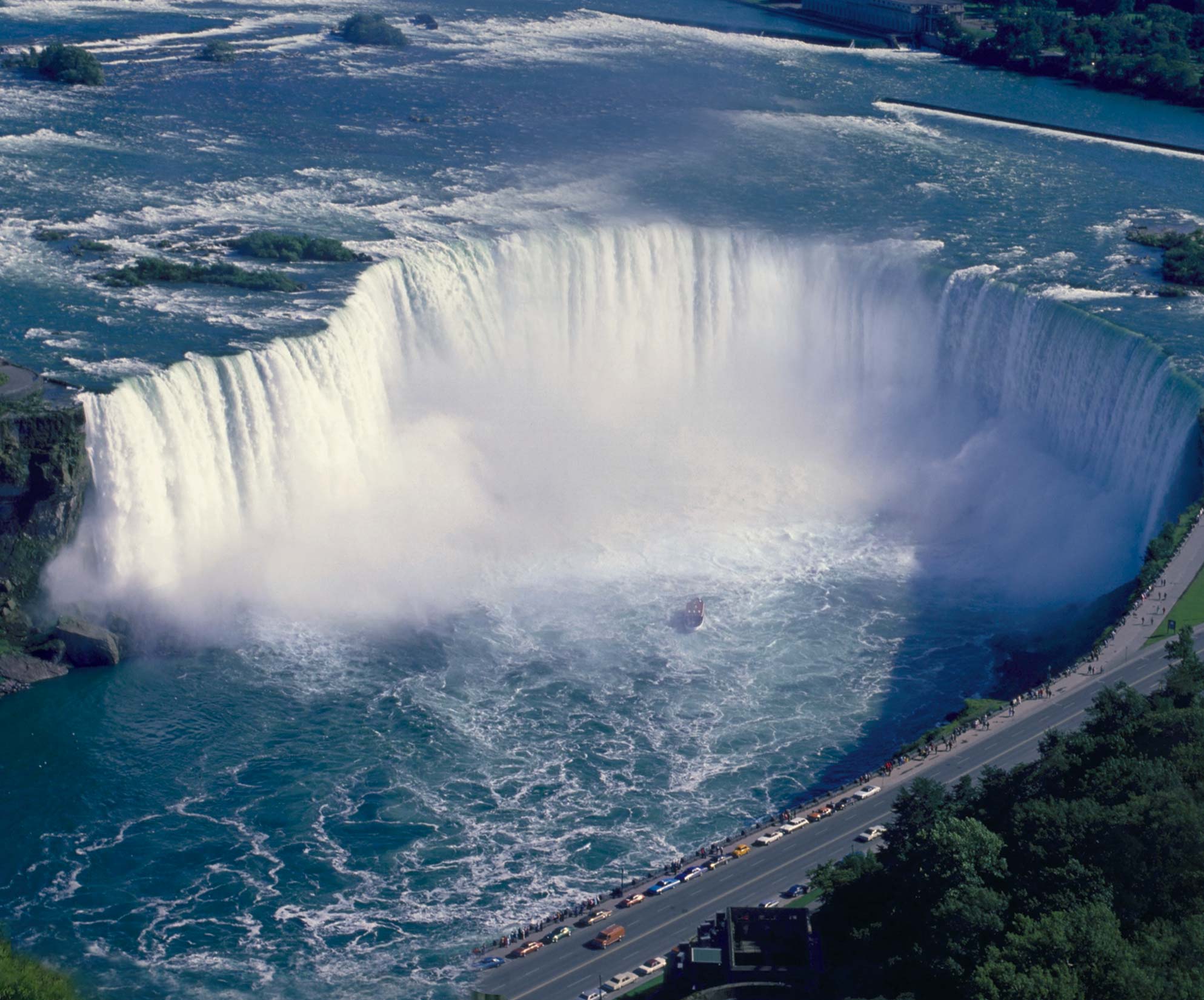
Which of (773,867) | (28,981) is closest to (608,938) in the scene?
(773,867)

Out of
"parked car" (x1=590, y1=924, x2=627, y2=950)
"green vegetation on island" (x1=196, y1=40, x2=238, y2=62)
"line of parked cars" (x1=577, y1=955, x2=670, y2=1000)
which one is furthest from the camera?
"green vegetation on island" (x1=196, y1=40, x2=238, y2=62)

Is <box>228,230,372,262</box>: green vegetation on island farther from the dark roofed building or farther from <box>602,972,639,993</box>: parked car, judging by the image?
the dark roofed building

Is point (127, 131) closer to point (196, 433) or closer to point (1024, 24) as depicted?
point (196, 433)

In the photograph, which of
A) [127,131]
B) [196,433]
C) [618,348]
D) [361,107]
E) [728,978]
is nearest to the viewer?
[728,978]

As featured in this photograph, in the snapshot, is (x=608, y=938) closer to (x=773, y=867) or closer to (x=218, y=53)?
(x=773, y=867)

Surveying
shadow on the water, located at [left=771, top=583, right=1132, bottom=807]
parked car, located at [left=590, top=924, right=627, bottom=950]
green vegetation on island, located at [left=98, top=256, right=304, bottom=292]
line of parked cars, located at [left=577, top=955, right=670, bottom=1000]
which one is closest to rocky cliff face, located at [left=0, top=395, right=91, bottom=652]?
green vegetation on island, located at [left=98, top=256, right=304, bottom=292]

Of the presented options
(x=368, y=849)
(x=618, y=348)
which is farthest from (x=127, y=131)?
(x=368, y=849)
